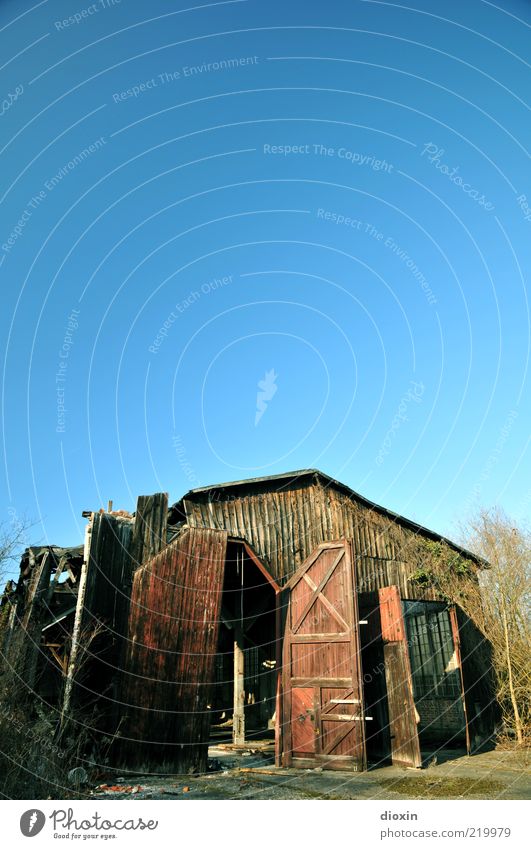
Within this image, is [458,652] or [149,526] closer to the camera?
[149,526]

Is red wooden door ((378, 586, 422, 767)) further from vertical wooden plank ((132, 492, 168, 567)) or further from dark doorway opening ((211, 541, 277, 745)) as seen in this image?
vertical wooden plank ((132, 492, 168, 567))

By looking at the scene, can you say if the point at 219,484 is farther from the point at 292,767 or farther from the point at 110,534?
the point at 292,767

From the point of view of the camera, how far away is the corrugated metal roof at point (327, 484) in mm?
17266

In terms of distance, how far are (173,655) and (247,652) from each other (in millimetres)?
13227

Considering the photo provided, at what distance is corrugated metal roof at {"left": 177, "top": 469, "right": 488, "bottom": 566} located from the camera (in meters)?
17.3

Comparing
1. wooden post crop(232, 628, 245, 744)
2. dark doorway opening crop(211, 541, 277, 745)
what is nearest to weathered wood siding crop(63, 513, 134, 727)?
dark doorway opening crop(211, 541, 277, 745)

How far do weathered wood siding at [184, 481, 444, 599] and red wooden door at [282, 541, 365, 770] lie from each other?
3.58 metres

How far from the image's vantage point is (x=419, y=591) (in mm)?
19578

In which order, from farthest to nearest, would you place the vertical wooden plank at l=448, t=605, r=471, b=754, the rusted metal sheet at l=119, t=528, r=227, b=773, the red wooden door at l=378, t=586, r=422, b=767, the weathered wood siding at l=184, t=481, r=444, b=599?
the weathered wood siding at l=184, t=481, r=444, b=599 < the vertical wooden plank at l=448, t=605, r=471, b=754 < the red wooden door at l=378, t=586, r=422, b=767 < the rusted metal sheet at l=119, t=528, r=227, b=773

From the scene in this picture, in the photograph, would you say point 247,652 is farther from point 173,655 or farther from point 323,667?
point 173,655

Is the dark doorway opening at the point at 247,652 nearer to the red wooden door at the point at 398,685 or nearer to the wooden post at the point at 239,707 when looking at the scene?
the wooden post at the point at 239,707

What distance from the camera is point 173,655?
1172 centimetres

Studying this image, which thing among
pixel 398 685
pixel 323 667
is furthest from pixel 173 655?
pixel 398 685
